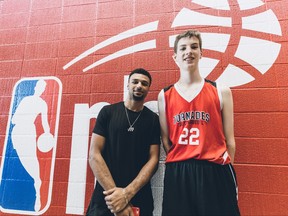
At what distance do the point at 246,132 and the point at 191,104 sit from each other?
522 millimetres

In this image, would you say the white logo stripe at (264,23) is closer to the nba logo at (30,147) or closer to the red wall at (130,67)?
the red wall at (130,67)

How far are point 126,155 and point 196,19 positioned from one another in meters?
1.20

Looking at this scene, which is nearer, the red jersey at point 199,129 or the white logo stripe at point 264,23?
the red jersey at point 199,129

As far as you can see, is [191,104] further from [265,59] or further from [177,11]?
[177,11]

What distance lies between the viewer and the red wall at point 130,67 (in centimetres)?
141

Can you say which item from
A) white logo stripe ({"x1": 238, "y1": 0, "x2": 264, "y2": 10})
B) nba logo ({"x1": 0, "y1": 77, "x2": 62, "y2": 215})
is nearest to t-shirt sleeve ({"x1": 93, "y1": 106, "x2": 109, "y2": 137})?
nba logo ({"x1": 0, "y1": 77, "x2": 62, "y2": 215})

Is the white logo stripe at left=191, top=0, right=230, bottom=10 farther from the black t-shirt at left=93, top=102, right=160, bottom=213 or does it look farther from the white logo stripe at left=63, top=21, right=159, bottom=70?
the black t-shirt at left=93, top=102, right=160, bottom=213

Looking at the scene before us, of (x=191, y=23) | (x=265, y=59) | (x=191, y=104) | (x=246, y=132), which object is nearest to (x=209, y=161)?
(x=191, y=104)

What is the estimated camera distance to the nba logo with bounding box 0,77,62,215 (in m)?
1.61

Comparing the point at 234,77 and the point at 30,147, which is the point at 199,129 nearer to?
the point at 234,77

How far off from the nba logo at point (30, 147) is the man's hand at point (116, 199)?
68cm

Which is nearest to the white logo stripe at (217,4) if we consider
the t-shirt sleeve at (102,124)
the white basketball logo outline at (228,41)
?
the white basketball logo outline at (228,41)

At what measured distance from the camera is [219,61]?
5.19 feet

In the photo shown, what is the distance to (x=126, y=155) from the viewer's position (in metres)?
1.26
